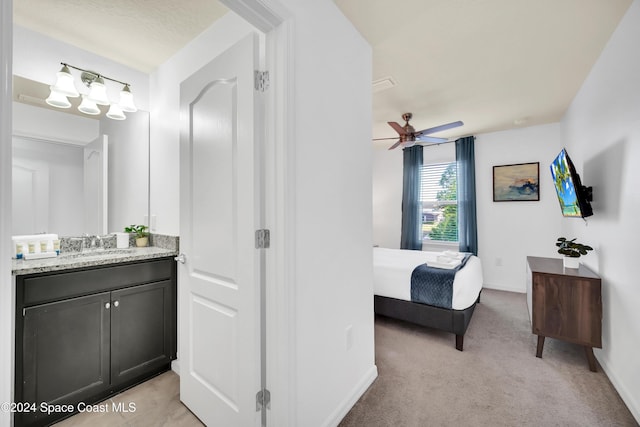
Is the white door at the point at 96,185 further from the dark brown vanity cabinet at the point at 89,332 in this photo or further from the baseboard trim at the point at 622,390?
the baseboard trim at the point at 622,390

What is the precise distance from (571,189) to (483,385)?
1.82 m

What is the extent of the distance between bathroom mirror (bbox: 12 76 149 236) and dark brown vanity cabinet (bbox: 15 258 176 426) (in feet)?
1.99

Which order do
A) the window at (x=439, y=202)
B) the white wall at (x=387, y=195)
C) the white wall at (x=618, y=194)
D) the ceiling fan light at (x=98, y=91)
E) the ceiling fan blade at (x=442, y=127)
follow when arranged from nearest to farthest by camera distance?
the white wall at (x=618, y=194) → the ceiling fan light at (x=98, y=91) → the ceiling fan blade at (x=442, y=127) → the window at (x=439, y=202) → the white wall at (x=387, y=195)

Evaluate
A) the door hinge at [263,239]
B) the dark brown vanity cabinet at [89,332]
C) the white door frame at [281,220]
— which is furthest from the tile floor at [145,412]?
the door hinge at [263,239]

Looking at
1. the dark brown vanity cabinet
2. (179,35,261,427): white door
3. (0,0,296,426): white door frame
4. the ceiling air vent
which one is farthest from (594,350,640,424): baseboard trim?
the dark brown vanity cabinet

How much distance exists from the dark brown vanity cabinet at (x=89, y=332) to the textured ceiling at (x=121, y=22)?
5.33ft

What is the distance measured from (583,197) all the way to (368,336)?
7.25ft

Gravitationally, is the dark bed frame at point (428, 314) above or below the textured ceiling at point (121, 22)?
below

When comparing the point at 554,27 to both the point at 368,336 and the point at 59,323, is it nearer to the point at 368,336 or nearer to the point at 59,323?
the point at 368,336

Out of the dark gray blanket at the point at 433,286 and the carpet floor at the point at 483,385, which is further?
the dark gray blanket at the point at 433,286

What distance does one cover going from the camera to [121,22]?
5.91 feet

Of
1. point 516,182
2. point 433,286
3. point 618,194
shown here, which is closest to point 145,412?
point 433,286

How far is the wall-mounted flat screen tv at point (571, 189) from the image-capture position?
2.24m

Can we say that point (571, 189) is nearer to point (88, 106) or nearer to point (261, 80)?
point (261, 80)
